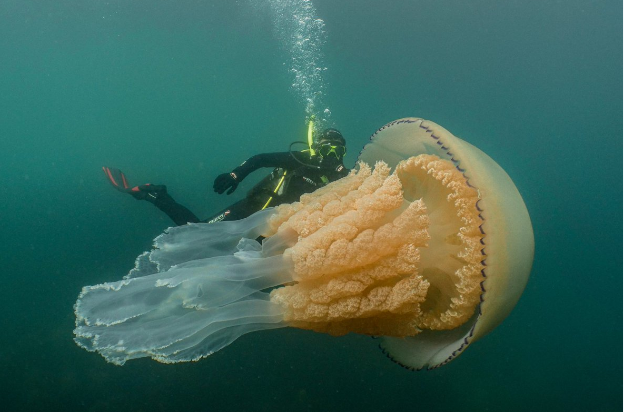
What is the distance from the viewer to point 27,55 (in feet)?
121

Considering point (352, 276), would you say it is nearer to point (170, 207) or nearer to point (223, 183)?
point (223, 183)

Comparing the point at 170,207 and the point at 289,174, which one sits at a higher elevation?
the point at 170,207

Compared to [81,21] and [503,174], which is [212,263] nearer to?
[503,174]

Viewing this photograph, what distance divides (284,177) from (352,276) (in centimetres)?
317

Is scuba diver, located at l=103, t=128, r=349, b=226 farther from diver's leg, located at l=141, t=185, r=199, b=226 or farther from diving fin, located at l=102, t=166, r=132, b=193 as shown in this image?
diving fin, located at l=102, t=166, r=132, b=193

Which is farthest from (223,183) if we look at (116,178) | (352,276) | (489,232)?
Result: (116,178)

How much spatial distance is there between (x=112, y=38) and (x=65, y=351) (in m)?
32.9

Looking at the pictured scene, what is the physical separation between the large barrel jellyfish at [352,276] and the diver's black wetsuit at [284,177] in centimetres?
260

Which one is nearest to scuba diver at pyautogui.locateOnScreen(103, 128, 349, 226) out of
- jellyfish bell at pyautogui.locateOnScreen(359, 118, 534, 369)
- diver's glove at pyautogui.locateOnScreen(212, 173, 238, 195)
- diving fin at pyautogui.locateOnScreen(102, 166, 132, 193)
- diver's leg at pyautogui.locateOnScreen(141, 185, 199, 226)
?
diver's glove at pyautogui.locateOnScreen(212, 173, 238, 195)

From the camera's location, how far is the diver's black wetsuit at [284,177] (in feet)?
15.4

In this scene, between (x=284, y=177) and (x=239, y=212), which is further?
(x=239, y=212)

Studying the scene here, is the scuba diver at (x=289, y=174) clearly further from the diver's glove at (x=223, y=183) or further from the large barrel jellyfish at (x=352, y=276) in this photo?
the large barrel jellyfish at (x=352, y=276)

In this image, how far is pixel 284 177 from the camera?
4883 mm

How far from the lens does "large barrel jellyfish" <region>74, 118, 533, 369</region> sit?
5.67 ft
